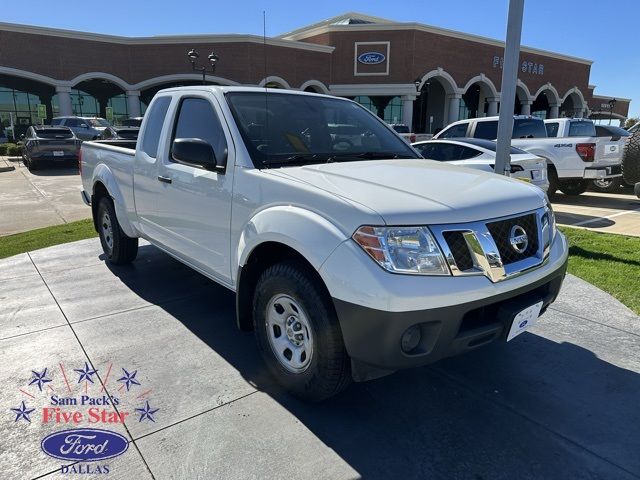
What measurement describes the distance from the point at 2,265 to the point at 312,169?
494 centimetres

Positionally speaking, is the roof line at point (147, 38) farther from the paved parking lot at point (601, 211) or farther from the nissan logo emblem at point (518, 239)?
the nissan logo emblem at point (518, 239)

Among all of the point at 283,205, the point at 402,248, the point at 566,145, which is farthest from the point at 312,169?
the point at 566,145

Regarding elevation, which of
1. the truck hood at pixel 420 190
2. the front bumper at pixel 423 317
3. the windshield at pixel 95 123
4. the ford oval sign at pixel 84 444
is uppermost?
the windshield at pixel 95 123

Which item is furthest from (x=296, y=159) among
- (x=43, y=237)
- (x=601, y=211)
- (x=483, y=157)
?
(x=601, y=211)

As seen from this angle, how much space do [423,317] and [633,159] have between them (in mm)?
6328

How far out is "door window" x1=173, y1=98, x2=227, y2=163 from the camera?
3.52 metres

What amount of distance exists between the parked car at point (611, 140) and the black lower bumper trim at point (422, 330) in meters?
9.73

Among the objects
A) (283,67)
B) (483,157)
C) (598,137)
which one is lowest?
(483,157)

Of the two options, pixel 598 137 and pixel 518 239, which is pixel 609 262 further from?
pixel 598 137

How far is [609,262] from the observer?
586cm

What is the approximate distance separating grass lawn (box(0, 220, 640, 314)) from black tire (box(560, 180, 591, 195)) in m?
4.94

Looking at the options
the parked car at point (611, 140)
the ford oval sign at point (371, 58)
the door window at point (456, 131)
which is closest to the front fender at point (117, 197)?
the door window at point (456, 131)

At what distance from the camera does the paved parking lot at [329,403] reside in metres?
2.46

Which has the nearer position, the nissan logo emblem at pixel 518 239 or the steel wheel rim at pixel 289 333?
the nissan logo emblem at pixel 518 239
